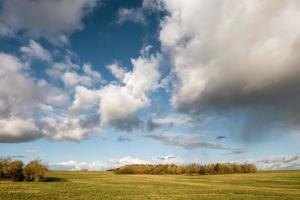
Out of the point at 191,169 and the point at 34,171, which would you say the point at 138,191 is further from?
the point at 191,169

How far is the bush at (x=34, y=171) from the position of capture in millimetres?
79500

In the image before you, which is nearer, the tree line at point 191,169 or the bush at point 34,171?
the bush at point 34,171

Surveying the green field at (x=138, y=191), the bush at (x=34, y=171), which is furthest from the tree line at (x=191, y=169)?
the bush at (x=34, y=171)

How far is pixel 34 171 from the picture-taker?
261 feet

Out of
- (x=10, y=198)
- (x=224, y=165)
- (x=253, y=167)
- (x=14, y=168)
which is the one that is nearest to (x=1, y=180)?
(x=14, y=168)

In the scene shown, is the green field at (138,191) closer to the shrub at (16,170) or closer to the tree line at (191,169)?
the shrub at (16,170)

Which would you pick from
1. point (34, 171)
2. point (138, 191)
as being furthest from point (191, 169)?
point (138, 191)

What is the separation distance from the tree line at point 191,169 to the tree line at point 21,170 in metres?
108

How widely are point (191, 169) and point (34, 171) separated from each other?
376ft

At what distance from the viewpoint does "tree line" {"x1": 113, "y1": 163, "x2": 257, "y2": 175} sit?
584ft

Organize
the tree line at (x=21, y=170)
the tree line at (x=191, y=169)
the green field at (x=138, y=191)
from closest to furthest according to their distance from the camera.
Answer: the green field at (x=138, y=191)
the tree line at (x=21, y=170)
the tree line at (x=191, y=169)

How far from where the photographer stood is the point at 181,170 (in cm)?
18350

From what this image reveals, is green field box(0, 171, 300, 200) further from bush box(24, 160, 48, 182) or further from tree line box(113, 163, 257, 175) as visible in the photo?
tree line box(113, 163, 257, 175)

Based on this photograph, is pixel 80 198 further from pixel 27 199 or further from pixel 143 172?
pixel 143 172
